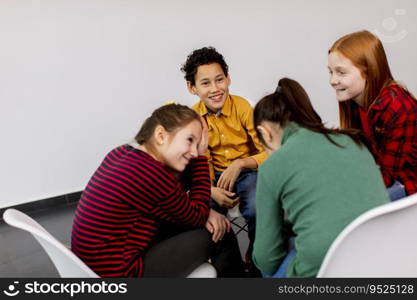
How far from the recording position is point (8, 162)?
2.72m

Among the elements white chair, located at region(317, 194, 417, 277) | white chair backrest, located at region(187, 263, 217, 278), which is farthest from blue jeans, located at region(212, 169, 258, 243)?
white chair, located at region(317, 194, 417, 277)

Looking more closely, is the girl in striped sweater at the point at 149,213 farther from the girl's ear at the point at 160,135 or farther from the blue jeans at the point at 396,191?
the blue jeans at the point at 396,191

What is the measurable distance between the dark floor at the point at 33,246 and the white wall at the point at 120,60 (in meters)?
0.20

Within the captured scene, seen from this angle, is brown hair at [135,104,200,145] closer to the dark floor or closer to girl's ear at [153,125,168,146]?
girl's ear at [153,125,168,146]

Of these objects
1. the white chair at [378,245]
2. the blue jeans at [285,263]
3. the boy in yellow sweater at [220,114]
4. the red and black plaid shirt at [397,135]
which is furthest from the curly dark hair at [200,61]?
the white chair at [378,245]

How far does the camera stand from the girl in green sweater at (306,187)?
912 mm

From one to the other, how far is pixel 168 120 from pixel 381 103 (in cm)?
75

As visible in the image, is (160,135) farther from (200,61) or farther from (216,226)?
(200,61)

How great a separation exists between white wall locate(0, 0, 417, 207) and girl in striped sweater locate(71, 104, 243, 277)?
174cm

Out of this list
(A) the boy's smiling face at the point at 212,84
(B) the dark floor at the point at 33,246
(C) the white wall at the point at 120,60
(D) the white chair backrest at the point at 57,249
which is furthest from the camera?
(C) the white wall at the point at 120,60

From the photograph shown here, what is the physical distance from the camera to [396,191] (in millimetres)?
1379

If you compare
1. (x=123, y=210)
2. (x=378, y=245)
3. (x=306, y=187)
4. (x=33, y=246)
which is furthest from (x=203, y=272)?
(x=33, y=246)

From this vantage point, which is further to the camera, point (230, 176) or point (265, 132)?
point (230, 176)

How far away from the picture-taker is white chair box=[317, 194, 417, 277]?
0.71 metres
